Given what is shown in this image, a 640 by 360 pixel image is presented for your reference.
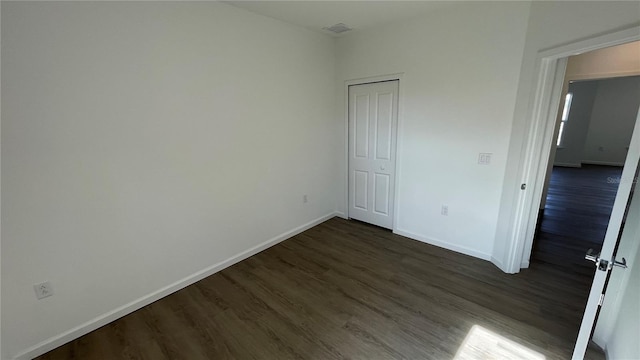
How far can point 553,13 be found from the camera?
1990mm

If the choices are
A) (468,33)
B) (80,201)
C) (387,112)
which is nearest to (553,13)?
(468,33)

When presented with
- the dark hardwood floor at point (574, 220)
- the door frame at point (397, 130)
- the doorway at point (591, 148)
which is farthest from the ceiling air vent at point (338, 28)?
the doorway at point (591, 148)

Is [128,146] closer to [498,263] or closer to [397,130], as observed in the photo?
[397,130]

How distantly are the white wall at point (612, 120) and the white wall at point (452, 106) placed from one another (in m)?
9.07

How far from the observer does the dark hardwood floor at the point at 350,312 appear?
5.73 feet

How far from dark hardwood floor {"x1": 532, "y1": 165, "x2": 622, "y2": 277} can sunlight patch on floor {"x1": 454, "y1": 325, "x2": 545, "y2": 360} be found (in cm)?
153

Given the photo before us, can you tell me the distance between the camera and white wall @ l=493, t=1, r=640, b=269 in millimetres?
1655

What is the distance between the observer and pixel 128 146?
1948 millimetres

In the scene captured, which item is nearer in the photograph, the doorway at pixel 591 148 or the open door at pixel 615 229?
the open door at pixel 615 229

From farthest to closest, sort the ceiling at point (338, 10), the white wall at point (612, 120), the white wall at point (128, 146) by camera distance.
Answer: the white wall at point (612, 120) < the ceiling at point (338, 10) < the white wall at point (128, 146)

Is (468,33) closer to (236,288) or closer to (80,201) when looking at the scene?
(236,288)

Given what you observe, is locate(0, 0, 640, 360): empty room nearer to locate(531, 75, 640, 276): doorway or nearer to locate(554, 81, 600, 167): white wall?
locate(531, 75, 640, 276): doorway

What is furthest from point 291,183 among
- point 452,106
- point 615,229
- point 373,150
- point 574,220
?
point 574,220

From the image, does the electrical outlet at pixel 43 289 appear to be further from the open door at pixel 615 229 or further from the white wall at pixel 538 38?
the white wall at pixel 538 38
